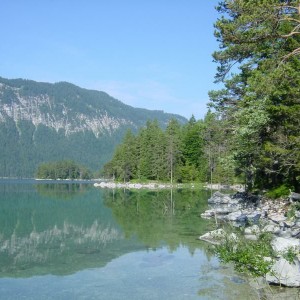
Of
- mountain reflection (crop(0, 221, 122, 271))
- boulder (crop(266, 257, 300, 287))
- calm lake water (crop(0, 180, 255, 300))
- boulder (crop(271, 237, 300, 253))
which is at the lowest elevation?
mountain reflection (crop(0, 221, 122, 271))

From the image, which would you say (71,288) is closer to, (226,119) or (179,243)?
(179,243)

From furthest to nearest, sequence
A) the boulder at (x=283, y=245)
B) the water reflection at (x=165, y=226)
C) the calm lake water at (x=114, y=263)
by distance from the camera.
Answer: the water reflection at (x=165, y=226) → the calm lake water at (x=114, y=263) → the boulder at (x=283, y=245)

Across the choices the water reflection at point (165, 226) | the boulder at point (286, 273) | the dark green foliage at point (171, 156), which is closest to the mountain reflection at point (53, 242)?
the water reflection at point (165, 226)

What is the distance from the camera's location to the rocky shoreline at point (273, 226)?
1210cm

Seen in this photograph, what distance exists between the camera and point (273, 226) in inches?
839

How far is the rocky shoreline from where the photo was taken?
12102mm

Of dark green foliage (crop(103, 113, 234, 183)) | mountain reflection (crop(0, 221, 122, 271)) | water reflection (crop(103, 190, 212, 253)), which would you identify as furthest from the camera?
dark green foliage (crop(103, 113, 234, 183))

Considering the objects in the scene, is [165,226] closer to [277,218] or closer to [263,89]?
[277,218]

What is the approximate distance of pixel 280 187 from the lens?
31.5 metres

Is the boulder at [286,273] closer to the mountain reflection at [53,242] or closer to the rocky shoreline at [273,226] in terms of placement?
the rocky shoreline at [273,226]

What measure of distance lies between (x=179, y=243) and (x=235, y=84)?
19.5 metres

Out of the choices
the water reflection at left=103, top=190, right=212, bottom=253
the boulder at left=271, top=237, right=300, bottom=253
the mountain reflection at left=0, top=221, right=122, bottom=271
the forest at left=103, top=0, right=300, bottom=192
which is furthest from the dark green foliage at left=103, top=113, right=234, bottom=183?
the boulder at left=271, top=237, right=300, bottom=253

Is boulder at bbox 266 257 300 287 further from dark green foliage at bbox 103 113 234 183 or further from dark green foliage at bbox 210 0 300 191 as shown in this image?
dark green foliage at bbox 103 113 234 183

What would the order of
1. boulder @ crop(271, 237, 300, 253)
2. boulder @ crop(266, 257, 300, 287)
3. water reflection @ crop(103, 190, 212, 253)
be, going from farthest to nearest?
water reflection @ crop(103, 190, 212, 253) → boulder @ crop(271, 237, 300, 253) → boulder @ crop(266, 257, 300, 287)
